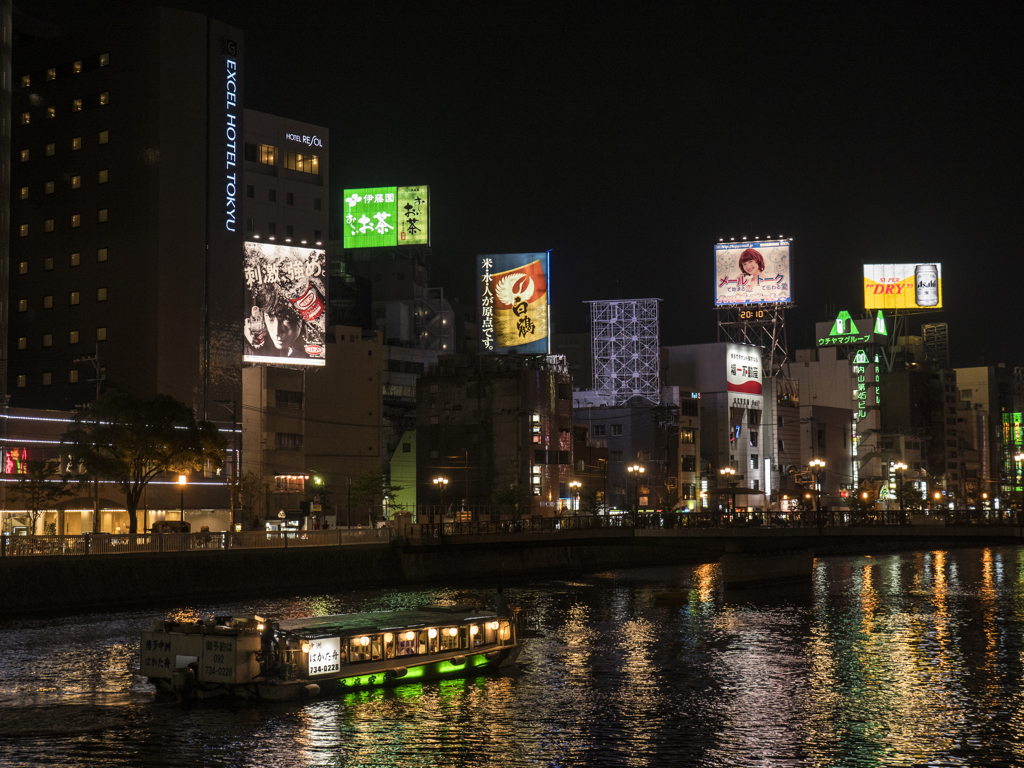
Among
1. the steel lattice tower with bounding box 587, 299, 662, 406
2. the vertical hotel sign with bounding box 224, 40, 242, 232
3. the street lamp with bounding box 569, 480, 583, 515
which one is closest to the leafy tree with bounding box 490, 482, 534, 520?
the street lamp with bounding box 569, 480, 583, 515

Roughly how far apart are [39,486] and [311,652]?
4262cm

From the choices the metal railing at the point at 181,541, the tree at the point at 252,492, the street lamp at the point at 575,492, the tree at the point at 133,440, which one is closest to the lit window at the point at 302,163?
the tree at the point at 252,492

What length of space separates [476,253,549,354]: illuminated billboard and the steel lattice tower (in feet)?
89.3

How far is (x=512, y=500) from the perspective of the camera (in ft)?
391

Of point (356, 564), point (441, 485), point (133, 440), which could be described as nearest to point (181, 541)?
point (133, 440)

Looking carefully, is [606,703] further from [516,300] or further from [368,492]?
[516,300]

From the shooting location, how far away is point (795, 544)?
335ft

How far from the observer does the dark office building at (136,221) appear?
328 ft

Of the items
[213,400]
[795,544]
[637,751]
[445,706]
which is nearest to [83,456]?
[213,400]

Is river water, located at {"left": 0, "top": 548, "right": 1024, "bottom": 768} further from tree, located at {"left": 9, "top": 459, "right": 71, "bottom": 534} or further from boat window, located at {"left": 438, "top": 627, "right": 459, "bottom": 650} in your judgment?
tree, located at {"left": 9, "top": 459, "right": 71, "bottom": 534}

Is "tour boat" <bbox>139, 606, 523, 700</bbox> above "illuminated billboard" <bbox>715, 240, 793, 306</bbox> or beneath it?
beneath

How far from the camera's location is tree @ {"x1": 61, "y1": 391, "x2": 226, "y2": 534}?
241 feet

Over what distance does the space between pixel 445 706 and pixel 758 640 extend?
71.7 ft

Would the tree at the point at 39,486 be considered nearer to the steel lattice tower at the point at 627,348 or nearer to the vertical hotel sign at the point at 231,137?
the vertical hotel sign at the point at 231,137
